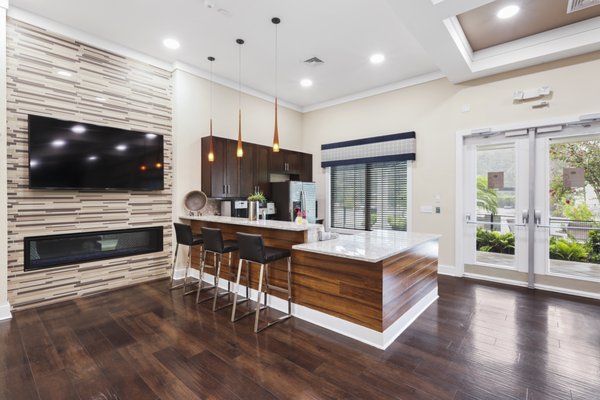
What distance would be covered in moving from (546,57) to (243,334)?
5.14 metres

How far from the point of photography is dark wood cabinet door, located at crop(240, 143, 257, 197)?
510 centimetres

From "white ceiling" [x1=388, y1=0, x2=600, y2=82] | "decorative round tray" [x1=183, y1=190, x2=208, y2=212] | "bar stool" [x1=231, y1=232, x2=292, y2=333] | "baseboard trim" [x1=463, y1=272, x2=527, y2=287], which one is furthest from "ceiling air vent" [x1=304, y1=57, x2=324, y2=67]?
"baseboard trim" [x1=463, y1=272, x2=527, y2=287]

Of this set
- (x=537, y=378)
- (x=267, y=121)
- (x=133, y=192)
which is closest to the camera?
(x=537, y=378)

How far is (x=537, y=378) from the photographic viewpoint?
6.88 feet

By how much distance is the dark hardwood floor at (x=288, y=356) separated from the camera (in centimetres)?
198

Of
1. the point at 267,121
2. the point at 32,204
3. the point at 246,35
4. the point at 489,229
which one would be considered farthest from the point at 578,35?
the point at 32,204

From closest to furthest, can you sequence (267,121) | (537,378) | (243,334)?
1. (537,378)
2. (243,334)
3. (267,121)

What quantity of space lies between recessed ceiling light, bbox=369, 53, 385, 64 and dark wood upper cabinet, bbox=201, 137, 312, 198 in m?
2.41

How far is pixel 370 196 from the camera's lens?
579cm

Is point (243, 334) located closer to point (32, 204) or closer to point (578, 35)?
point (32, 204)

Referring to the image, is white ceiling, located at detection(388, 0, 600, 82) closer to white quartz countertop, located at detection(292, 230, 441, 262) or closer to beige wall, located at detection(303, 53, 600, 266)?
beige wall, located at detection(303, 53, 600, 266)

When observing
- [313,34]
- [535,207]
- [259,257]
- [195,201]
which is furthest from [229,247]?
[535,207]

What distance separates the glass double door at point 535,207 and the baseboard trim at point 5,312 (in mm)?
6243

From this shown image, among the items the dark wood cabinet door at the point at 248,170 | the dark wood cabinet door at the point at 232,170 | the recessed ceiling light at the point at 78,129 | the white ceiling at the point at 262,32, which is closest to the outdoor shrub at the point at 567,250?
the white ceiling at the point at 262,32
